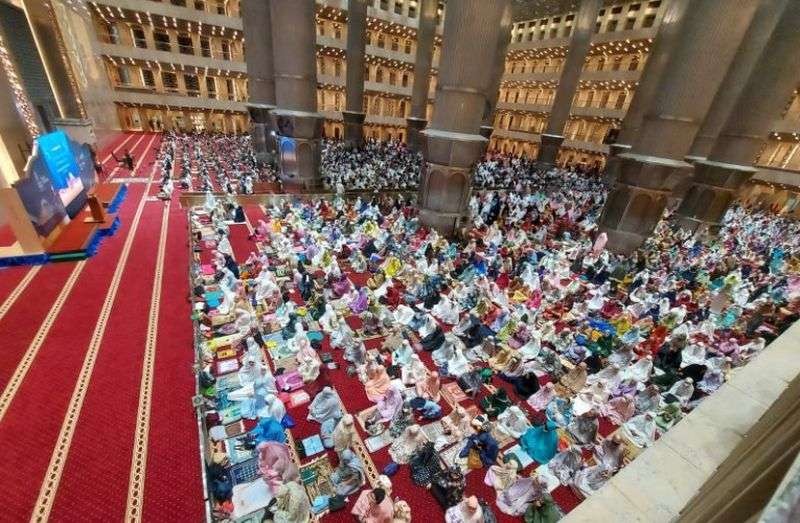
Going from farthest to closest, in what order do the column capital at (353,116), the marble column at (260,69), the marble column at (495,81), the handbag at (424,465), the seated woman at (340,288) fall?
the column capital at (353,116) → the marble column at (495,81) → the marble column at (260,69) → the seated woman at (340,288) → the handbag at (424,465)

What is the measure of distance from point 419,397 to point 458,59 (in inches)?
321

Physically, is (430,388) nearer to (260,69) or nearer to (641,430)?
(641,430)

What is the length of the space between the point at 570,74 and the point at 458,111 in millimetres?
12115

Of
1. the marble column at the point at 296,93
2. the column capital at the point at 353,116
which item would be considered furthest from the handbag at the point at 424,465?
the column capital at the point at 353,116

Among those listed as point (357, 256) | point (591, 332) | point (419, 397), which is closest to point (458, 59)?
point (357, 256)

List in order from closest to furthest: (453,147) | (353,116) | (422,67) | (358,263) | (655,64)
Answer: (358,263) → (453,147) → (655,64) → (422,67) → (353,116)

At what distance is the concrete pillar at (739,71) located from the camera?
39.2ft

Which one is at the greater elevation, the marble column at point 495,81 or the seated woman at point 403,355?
the marble column at point 495,81

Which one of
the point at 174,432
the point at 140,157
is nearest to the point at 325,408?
the point at 174,432

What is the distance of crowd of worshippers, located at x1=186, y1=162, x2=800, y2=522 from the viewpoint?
13.0 feet

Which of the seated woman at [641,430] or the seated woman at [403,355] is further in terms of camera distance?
the seated woman at [403,355]

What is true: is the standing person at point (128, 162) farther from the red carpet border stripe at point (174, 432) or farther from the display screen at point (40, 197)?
the red carpet border stripe at point (174, 432)

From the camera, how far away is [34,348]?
16.2 ft

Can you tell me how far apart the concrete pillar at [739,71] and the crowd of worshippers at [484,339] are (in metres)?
5.75
